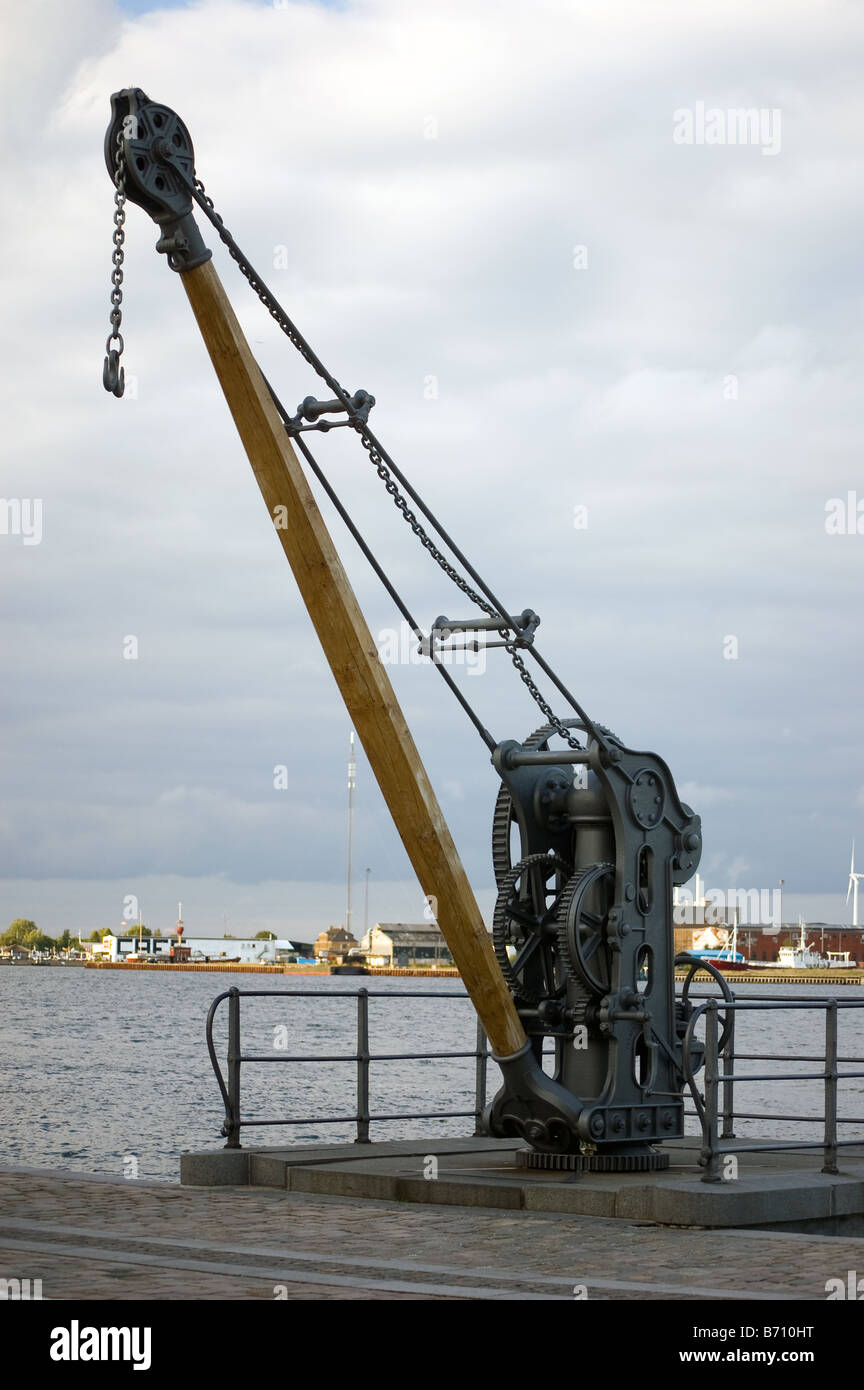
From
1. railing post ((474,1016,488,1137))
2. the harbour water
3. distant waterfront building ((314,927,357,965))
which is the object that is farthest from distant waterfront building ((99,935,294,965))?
railing post ((474,1016,488,1137))

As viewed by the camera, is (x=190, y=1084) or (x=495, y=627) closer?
(x=495, y=627)

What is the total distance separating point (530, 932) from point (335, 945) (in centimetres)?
15068

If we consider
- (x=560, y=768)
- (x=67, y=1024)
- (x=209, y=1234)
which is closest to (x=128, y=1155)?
(x=560, y=768)

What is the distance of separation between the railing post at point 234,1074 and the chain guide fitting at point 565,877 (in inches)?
62.8

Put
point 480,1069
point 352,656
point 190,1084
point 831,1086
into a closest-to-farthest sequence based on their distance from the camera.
Result: point 831,1086 → point 352,656 → point 480,1069 → point 190,1084

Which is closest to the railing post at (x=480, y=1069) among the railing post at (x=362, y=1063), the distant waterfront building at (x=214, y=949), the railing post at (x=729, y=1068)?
the railing post at (x=362, y=1063)

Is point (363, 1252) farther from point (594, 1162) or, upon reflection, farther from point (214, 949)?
point (214, 949)

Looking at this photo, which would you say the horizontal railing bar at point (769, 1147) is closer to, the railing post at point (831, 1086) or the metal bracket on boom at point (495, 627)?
the railing post at point (831, 1086)

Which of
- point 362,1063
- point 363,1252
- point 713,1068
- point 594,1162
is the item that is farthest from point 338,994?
point 363,1252

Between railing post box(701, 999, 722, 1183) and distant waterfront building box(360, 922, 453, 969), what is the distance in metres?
148

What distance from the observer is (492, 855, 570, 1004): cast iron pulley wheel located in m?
12.1

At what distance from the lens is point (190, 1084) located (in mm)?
42844

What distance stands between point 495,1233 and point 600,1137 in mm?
1894

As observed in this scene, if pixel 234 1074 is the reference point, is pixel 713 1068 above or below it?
above
